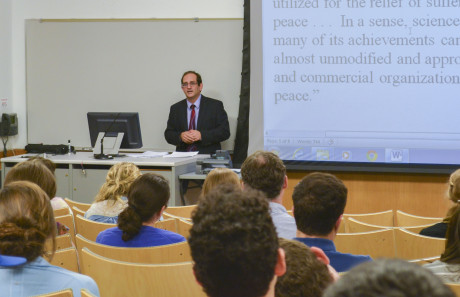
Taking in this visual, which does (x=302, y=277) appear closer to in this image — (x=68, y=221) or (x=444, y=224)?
(x=444, y=224)

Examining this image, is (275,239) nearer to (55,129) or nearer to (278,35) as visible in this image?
(278,35)

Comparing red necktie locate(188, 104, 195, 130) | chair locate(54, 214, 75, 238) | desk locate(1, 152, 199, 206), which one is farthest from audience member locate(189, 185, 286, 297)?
red necktie locate(188, 104, 195, 130)

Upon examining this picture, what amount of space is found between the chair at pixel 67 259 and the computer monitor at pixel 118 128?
3959 mm

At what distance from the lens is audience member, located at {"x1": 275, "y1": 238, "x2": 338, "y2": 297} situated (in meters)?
1.37

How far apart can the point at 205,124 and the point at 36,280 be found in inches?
200

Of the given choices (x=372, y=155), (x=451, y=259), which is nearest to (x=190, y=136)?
(x=372, y=155)

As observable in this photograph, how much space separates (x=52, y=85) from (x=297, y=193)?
5.86 meters

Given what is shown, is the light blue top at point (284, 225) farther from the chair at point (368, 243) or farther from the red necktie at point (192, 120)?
the red necktie at point (192, 120)

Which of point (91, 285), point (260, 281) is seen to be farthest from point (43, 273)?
point (260, 281)

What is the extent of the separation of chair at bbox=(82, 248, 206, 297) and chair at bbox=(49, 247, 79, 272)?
256 millimetres

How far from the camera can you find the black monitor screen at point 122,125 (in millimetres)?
6426

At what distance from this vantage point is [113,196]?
3.79 metres

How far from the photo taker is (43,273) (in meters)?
1.93

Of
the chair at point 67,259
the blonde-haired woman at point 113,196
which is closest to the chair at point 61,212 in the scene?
the blonde-haired woman at point 113,196
